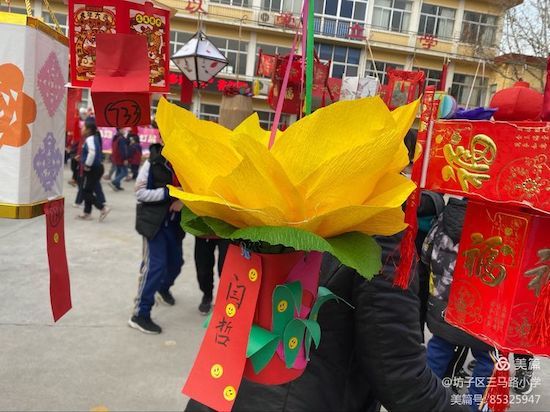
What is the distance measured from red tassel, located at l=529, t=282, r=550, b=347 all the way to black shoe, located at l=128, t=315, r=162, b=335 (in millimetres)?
2755

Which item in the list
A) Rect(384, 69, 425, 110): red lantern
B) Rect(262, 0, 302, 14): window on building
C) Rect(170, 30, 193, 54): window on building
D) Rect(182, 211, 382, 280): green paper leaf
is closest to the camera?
Rect(182, 211, 382, 280): green paper leaf

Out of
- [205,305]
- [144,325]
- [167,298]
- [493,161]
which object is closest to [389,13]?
[493,161]

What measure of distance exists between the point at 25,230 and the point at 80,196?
1706 millimetres

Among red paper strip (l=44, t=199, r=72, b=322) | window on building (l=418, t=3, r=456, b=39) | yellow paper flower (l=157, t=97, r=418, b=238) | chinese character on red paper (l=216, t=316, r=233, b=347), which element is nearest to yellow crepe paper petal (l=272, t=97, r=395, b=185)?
yellow paper flower (l=157, t=97, r=418, b=238)

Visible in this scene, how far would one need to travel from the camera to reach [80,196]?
7.06m

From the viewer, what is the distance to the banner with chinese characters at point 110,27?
1147mm

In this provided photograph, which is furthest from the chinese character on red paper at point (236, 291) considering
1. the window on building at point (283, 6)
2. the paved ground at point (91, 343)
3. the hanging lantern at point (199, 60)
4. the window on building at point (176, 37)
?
the hanging lantern at point (199, 60)

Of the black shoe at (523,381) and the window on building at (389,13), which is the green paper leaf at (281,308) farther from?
the black shoe at (523,381)

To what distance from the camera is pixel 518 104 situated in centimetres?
122

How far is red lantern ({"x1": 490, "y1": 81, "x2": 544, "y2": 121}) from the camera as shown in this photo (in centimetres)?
118

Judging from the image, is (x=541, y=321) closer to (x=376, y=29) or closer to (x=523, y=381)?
(x=376, y=29)

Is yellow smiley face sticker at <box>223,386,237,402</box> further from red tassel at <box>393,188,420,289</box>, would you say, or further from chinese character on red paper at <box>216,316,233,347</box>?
red tassel at <box>393,188,420,289</box>

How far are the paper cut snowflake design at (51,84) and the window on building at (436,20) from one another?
4.03ft

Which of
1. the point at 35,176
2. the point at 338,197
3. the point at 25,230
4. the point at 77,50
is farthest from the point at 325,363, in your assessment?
the point at 25,230
